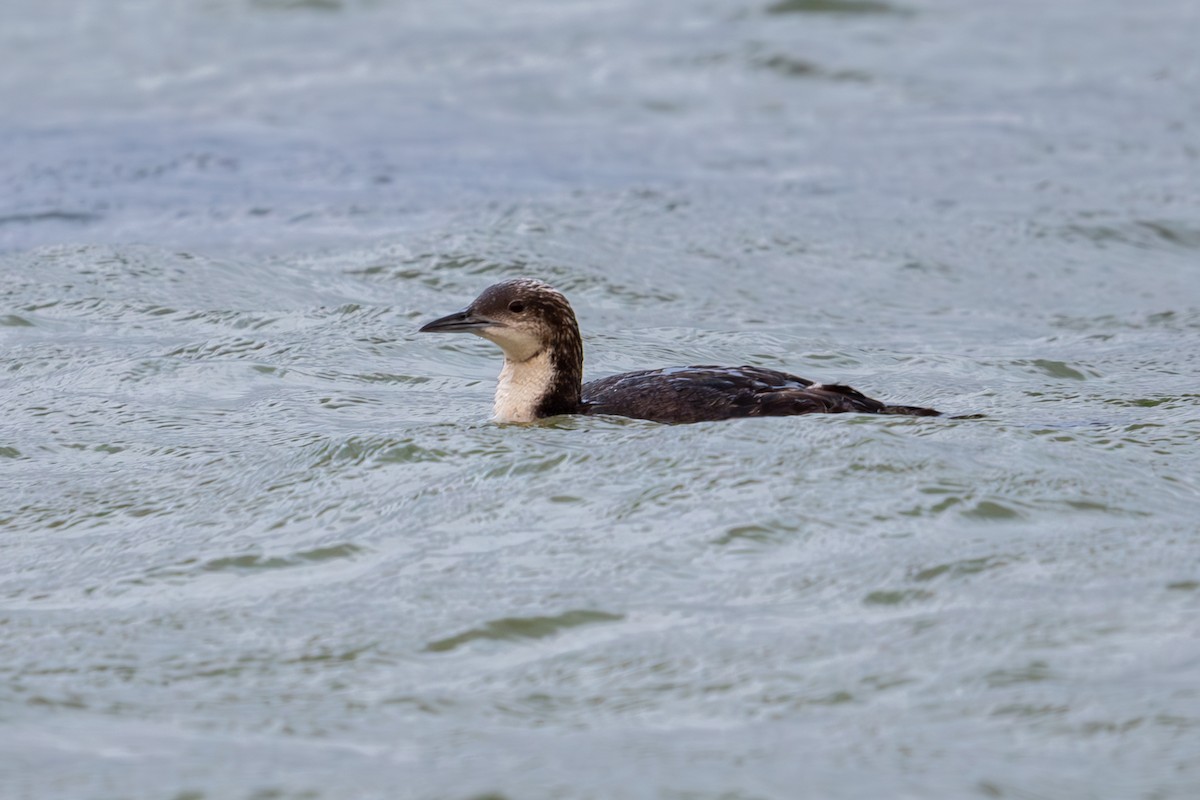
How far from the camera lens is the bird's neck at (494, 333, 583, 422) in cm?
906

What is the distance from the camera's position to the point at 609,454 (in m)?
8.10

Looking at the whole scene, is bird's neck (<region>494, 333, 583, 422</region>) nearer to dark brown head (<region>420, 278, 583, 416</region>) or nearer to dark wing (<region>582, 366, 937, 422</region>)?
dark brown head (<region>420, 278, 583, 416</region>)

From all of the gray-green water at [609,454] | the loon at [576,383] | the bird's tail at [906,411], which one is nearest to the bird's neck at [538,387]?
the loon at [576,383]

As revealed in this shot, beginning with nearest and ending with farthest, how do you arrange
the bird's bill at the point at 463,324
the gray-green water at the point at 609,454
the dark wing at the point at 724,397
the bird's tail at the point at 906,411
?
the gray-green water at the point at 609,454 < the dark wing at the point at 724,397 < the bird's tail at the point at 906,411 < the bird's bill at the point at 463,324

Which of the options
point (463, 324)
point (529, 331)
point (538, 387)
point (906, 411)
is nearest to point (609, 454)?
point (538, 387)

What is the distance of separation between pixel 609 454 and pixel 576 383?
48.6 inches

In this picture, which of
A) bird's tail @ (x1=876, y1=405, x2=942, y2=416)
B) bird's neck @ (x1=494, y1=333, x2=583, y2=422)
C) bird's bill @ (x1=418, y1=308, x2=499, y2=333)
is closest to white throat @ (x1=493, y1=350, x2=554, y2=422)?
bird's neck @ (x1=494, y1=333, x2=583, y2=422)

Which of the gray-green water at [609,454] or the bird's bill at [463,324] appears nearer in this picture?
the gray-green water at [609,454]

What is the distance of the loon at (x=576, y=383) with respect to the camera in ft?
28.0

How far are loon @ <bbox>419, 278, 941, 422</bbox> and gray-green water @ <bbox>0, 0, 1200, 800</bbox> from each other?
0.84 ft

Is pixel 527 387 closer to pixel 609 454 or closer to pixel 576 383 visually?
pixel 576 383

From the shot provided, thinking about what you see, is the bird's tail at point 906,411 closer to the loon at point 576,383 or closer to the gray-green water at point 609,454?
the loon at point 576,383

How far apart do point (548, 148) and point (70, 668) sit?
40.4ft

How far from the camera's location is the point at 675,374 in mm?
8836
